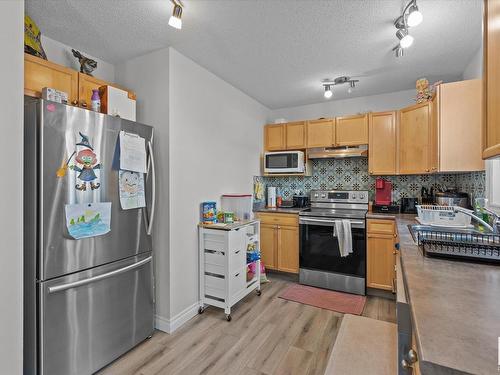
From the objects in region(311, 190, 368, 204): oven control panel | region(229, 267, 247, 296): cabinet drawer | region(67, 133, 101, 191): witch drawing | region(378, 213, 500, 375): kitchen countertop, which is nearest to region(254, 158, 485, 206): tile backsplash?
region(311, 190, 368, 204): oven control panel

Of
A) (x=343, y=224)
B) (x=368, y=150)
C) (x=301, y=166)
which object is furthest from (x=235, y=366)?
(x=368, y=150)

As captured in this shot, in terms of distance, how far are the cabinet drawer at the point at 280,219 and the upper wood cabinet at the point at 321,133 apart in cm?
109

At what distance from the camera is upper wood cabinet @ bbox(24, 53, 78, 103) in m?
1.74

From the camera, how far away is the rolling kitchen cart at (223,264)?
7.97ft

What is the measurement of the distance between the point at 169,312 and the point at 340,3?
2.73 m

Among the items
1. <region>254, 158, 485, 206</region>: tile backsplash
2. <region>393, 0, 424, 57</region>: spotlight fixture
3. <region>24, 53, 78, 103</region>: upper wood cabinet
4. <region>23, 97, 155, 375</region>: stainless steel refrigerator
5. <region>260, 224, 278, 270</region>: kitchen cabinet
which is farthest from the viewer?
<region>260, 224, 278, 270</region>: kitchen cabinet

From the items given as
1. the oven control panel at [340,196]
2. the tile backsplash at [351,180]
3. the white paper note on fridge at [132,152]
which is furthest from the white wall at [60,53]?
Answer: the oven control panel at [340,196]

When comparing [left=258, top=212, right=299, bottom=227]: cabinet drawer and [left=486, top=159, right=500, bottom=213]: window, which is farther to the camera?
[left=258, top=212, right=299, bottom=227]: cabinet drawer

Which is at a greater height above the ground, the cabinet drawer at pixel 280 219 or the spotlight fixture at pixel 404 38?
the spotlight fixture at pixel 404 38

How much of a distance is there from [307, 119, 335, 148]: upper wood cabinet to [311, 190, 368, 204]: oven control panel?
0.70 m

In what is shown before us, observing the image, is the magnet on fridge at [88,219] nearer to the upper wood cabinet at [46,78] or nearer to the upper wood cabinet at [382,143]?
the upper wood cabinet at [46,78]

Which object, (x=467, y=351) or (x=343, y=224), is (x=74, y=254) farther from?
(x=343, y=224)

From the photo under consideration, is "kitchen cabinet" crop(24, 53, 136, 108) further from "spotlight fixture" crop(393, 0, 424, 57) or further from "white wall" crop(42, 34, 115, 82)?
"spotlight fixture" crop(393, 0, 424, 57)

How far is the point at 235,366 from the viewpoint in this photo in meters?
1.80
